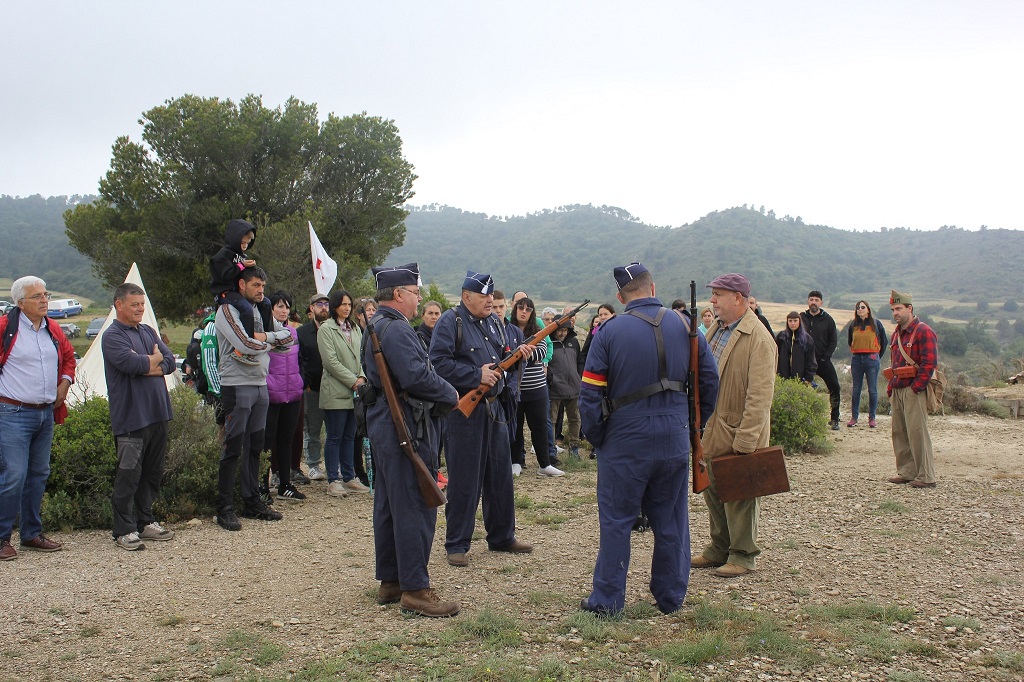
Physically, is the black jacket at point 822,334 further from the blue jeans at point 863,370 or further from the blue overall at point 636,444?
the blue overall at point 636,444

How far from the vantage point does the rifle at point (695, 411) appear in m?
4.63

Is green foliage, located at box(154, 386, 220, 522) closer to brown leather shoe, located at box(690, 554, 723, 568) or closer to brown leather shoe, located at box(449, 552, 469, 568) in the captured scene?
brown leather shoe, located at box(449, 552, 469, 568)

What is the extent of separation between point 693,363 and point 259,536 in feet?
13.1

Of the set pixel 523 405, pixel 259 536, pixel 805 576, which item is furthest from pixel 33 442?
pixel 805 576

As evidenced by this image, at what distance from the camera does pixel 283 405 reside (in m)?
7.73

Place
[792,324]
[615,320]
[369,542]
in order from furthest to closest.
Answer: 1. [792,324]
2. [369,542]
3. [615,320]

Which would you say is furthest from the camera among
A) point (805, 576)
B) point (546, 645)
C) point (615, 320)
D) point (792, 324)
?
point (792, 324)

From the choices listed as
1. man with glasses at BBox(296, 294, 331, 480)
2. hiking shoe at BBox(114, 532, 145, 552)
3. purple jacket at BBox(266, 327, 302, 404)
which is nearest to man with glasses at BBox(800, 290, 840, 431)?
man with glasses at BBox(296, 294, 331, 480)

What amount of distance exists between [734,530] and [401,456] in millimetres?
2545

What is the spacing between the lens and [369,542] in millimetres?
6316

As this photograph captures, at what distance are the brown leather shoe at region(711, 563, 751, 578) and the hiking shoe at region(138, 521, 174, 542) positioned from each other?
4.34 meters

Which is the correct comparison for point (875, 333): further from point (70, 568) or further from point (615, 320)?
point (70, 568)

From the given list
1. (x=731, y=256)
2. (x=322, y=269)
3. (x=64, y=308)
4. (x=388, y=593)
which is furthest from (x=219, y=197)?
(x=731, y=256)

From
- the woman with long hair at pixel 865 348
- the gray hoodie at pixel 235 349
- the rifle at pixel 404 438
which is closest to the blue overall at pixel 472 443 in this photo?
the rifle at pixel 404 438
